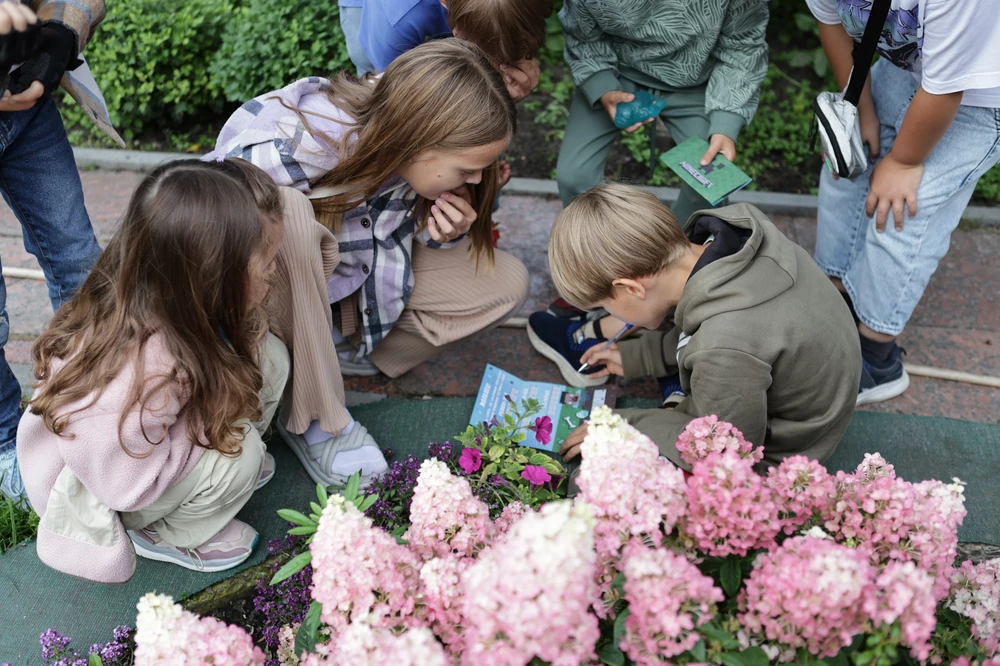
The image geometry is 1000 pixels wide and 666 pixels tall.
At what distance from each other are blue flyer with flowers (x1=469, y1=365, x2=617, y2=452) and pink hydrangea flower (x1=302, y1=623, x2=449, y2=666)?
4.51 feet

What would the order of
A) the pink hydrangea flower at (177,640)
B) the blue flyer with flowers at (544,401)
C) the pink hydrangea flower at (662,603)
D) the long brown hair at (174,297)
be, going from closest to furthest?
the pink hydrangea flower at (662,603)
the pink hydrangea flower at (177,640)
the long brown hair at (174,297)
the blue flyer with flowers at (544,401)

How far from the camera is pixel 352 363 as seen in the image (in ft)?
8.93

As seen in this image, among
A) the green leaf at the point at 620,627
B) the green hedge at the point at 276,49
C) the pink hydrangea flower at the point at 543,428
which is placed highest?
the green leaf at the point at 620,627

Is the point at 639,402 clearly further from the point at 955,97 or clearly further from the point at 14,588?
the point at 14,588

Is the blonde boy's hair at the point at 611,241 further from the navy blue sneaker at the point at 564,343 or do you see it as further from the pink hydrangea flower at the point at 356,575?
the pink hydrangea flower at the point at 356,575

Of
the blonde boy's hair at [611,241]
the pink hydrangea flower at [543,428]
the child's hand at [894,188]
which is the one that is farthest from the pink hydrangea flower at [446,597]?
the child's hand at [894,188]

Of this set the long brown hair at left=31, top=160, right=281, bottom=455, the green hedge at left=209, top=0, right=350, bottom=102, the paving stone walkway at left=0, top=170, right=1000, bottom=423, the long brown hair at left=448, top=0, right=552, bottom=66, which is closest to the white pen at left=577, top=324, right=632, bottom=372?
the paving stone walkway at left=0, top=170, right=1000, bottom=423

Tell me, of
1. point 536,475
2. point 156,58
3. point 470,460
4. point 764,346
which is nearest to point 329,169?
point 470,460

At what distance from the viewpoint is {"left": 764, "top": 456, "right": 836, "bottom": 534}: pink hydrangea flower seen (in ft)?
3.94

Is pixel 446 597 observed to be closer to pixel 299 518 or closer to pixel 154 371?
pixel 299 518

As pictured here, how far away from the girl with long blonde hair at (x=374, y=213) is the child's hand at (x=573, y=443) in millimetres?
578

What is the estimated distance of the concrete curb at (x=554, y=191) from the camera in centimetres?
340

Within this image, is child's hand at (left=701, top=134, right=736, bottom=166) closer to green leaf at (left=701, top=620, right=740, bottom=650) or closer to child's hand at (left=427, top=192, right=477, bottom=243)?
child's hand at (left=427, top=192, right=477, bottom=243)

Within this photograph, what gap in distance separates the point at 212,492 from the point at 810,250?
103 inches
